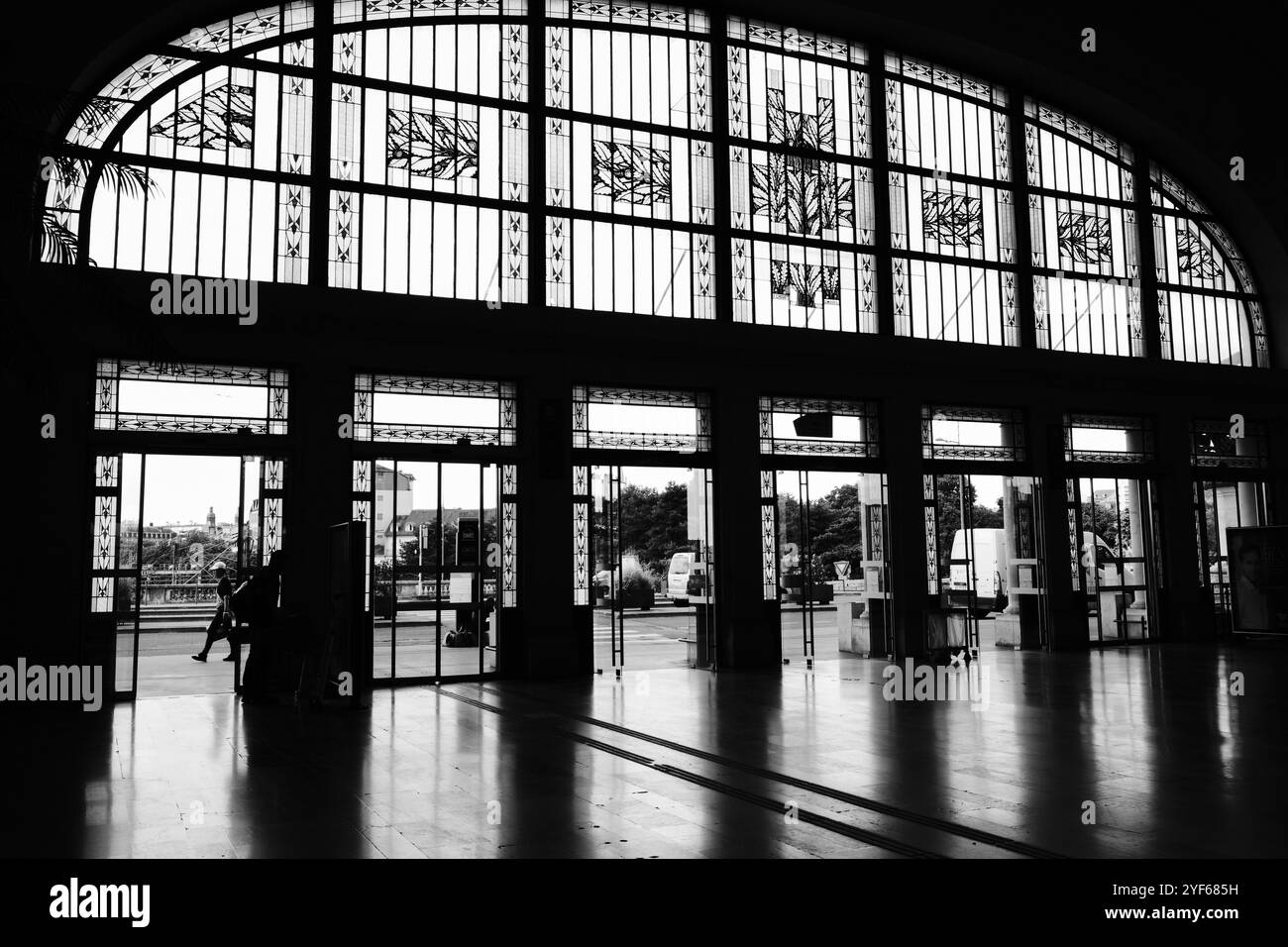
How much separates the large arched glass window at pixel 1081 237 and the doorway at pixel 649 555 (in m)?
7.64

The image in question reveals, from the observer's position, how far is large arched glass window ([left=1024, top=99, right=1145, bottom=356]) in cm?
1836

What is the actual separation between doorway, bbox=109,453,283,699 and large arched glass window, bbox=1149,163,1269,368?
16.4m

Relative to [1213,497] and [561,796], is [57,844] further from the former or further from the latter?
[1213,497]

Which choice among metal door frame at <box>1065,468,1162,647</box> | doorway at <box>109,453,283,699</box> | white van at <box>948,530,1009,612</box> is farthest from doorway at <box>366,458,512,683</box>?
metal door frame at <box>1065,468,1162,647</box>

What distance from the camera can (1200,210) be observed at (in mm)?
20047

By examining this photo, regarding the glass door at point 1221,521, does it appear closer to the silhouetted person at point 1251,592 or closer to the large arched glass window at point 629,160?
the silhouetted person at point 1251,592

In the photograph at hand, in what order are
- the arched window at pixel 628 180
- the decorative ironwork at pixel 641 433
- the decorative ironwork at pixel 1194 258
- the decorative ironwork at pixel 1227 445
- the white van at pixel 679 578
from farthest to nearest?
the decorative ironwork at pixel 1194 258, the decorative ironwork at pixel 1227 445, the white van at pixel 679 578, the decorative ironwork at pixel 641 433, the arched window at pixel 628 180

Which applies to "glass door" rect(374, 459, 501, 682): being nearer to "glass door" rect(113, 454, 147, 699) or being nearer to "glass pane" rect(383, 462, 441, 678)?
"glass pane" rect(383, 462, 441, 678)

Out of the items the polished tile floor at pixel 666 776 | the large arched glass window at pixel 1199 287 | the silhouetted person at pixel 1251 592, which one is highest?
the large arched glass window at pixel 1199 287

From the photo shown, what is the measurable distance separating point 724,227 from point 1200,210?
1076 centimetres

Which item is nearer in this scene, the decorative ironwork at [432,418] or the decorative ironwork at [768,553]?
the decorative ironwork at [432,418]

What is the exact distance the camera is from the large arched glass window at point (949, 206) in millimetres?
17234

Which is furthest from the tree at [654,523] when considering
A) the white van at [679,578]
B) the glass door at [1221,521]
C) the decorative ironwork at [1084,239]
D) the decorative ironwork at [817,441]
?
the glass door at [1221,521]
